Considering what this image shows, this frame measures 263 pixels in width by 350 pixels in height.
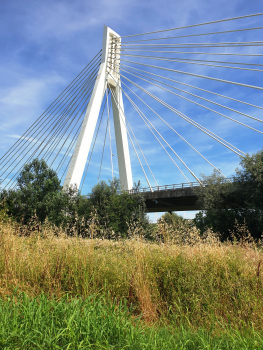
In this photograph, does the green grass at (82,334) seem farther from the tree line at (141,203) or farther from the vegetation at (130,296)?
the tree line at (141,203)

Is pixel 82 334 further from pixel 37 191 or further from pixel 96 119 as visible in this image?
pixel 37 191

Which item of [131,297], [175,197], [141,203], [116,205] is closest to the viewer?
[131,297]

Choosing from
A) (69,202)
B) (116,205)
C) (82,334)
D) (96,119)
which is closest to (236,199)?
(116,205)

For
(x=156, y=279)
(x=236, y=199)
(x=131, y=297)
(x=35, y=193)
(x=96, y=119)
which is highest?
(x=96, y=119)

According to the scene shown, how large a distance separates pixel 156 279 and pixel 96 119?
17.7 meters

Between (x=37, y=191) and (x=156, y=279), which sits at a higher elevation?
(x=37, y=191)

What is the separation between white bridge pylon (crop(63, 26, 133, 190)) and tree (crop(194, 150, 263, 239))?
7.39 m

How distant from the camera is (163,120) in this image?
2077 centimetres

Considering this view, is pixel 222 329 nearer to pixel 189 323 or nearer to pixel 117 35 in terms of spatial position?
pixel 189 323

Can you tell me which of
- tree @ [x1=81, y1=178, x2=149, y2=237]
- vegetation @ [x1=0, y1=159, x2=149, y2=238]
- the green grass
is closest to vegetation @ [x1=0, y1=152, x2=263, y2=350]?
the green grass

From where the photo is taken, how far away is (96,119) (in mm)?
20438

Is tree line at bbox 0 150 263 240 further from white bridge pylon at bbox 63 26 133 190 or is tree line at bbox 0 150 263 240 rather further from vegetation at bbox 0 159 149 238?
white bridge pylon at bbox 63 26 133 190

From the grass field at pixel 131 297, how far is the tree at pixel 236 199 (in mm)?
12780

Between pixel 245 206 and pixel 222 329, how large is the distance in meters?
17.4
